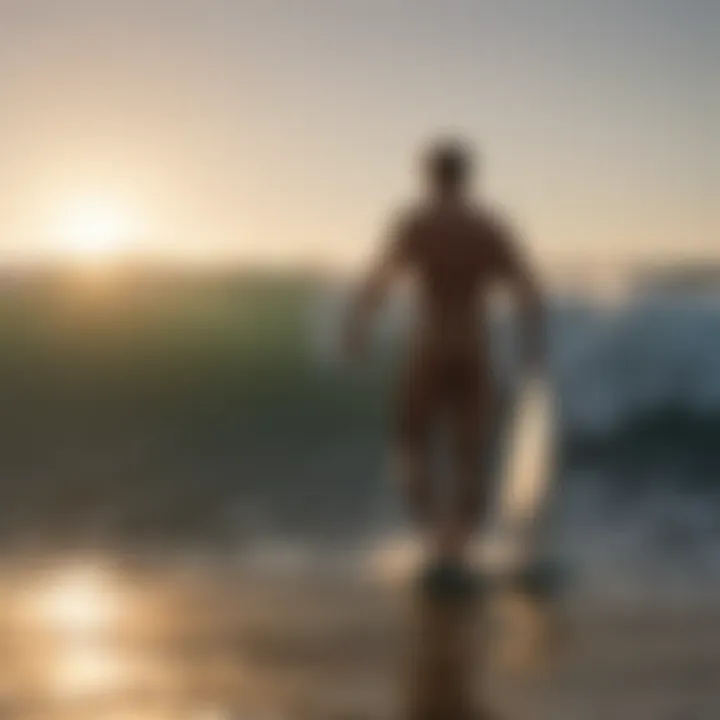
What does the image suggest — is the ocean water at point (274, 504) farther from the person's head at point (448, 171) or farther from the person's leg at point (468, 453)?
the person's head at point (448, 171)

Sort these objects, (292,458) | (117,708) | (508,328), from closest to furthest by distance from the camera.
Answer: (117,708) < (508,328) < (292,458)

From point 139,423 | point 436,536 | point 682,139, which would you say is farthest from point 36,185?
point 682,139

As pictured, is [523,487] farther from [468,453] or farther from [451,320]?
[451,320]

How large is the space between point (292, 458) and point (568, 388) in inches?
20.5

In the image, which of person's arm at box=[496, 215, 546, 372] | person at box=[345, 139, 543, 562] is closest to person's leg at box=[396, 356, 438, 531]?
person at box=[345, 139, 543, 562]

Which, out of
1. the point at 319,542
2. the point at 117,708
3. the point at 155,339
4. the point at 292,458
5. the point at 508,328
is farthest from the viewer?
the point at 155,339

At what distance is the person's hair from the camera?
183 cm

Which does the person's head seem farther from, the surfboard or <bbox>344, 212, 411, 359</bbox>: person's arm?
the surfboard

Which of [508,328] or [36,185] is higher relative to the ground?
[36,185]

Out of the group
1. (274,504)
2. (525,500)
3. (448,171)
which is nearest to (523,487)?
(525,500)

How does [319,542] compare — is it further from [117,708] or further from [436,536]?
[117,708]

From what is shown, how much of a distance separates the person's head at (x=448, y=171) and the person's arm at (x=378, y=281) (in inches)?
2.6

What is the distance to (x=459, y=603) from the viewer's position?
1717 mm

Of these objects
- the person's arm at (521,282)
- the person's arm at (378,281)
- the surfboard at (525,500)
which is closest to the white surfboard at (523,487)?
the surfboard at (525,500)
